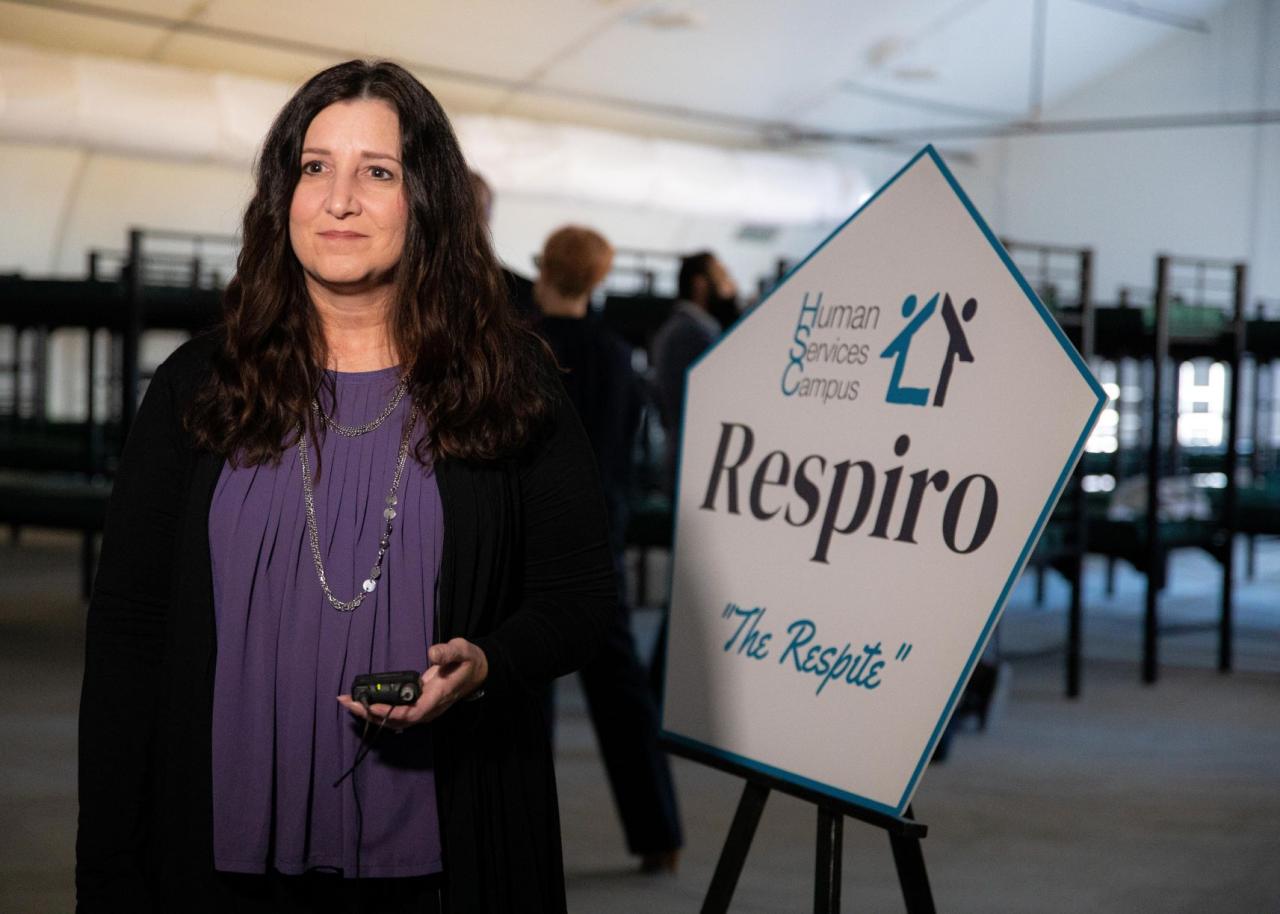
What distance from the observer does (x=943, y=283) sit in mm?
1954

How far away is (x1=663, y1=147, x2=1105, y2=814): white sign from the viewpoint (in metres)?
Answer: 1.86

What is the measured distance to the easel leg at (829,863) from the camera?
1.93 metres

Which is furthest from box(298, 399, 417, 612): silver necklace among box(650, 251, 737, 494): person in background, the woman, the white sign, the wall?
the wall

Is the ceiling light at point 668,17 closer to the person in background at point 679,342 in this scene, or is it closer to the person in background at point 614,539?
the person in background at point 679,342

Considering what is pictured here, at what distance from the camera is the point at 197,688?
56.6 inches

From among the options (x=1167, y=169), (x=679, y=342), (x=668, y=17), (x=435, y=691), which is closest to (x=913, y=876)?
(x=435, y=691)

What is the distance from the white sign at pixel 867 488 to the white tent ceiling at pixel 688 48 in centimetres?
827

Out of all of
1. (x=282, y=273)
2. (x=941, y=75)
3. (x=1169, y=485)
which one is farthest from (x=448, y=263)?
→ (x=941, y=75)

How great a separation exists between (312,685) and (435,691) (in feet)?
0.53

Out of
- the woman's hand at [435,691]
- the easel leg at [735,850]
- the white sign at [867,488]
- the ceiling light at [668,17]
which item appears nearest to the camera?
the woman's hand at [435,691]

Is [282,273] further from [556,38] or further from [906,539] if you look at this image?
[556,38]

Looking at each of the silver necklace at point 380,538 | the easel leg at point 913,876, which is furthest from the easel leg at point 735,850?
the silver necklace at point 380,538

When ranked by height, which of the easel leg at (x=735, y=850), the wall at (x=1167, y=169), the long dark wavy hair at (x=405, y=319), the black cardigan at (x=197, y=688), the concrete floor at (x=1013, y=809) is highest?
the wall at (x=1167, y=169)

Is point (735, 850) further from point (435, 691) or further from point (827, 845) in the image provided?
point (435, 691)
